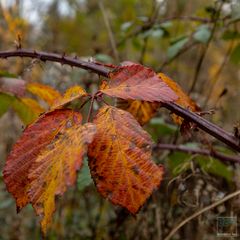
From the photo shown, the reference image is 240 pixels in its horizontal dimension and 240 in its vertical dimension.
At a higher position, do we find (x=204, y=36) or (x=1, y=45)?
(x=1, y=45)

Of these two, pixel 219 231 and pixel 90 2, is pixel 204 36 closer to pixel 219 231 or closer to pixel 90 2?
pixel 219 231

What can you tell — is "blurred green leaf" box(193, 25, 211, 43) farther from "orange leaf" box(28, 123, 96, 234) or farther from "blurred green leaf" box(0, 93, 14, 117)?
"orange leaf" box(28, 123, 96, 234)

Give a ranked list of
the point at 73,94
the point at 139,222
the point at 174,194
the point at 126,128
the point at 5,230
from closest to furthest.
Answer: the point at 126,128
the point at 73,94
the point at 174,194
the point at 139,222
the point at 5,230

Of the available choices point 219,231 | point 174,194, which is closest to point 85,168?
point 174,194

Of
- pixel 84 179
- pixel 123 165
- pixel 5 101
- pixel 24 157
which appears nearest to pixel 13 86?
pixel 5 101

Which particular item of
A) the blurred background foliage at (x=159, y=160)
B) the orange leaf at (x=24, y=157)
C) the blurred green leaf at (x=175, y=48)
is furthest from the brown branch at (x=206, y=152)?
Result: the orange leaf at (x=24, y=157)

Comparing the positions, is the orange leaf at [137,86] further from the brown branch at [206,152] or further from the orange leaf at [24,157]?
the brown branch at [206,152]

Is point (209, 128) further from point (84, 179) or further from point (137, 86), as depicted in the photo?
point (84, 179)
